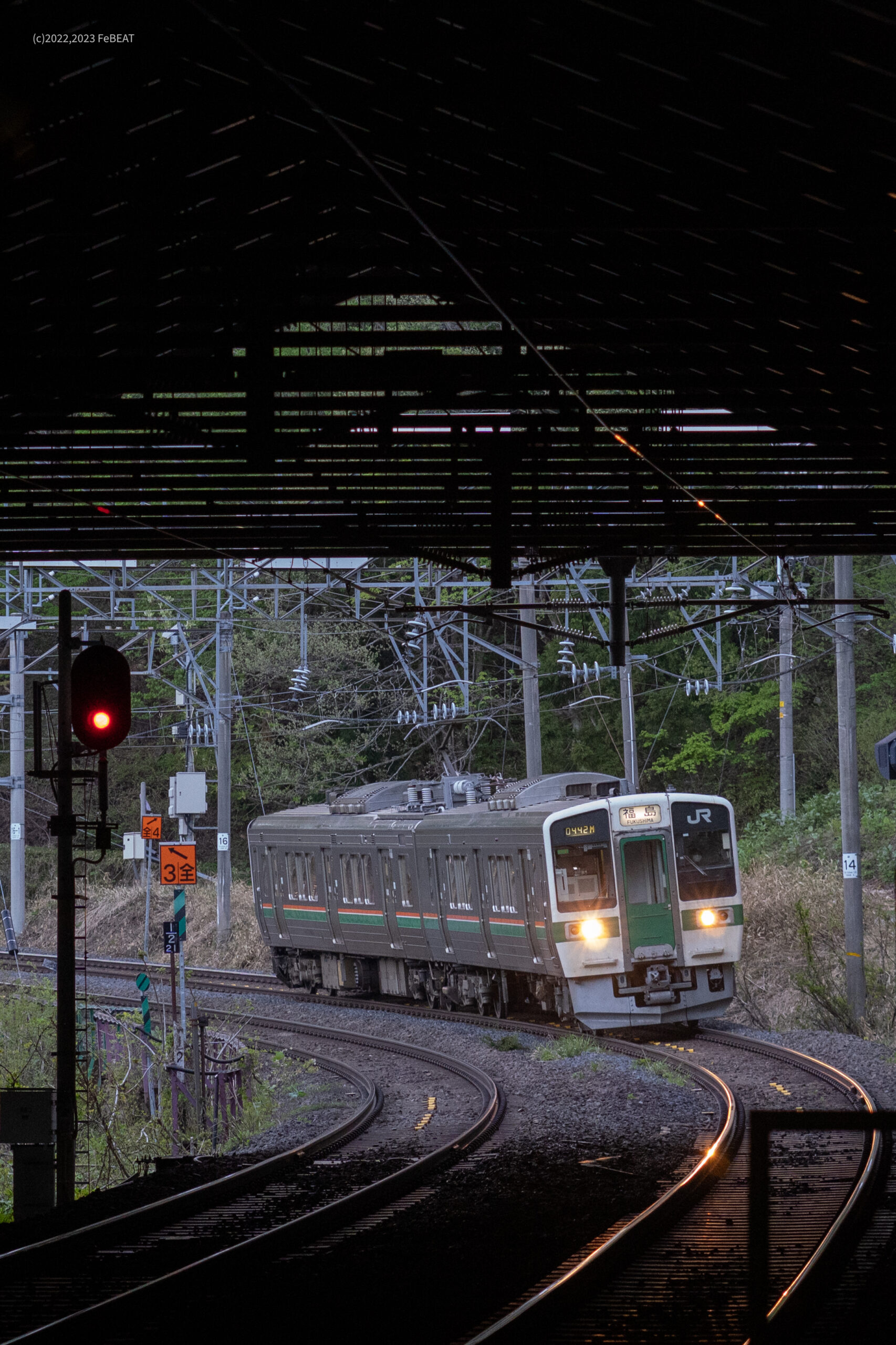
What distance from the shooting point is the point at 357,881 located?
2486 centimetres

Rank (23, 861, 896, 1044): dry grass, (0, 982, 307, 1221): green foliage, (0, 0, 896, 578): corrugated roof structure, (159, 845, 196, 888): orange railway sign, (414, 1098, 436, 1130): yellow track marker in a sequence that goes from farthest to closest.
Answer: (23, 861, 896, 1044): dry grass, (159, 845, 196, 888): orange railway sign, (0, 982, 307, 1221): green foliage, (414, 1098, 436, 1130): yellow track marker, (0, 0, 896, 578): corrugated roof structure

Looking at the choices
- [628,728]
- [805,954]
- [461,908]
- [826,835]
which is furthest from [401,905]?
[826,835]

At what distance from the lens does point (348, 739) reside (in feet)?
145

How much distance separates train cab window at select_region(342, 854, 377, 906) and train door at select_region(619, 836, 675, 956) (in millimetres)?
6170

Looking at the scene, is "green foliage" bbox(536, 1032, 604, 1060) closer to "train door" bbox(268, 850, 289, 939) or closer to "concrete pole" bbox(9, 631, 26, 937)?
"train door" bbox(268, 850, 289, 939)

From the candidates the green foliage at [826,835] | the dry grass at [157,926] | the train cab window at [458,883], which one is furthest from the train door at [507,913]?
the dry grass at [157,926]

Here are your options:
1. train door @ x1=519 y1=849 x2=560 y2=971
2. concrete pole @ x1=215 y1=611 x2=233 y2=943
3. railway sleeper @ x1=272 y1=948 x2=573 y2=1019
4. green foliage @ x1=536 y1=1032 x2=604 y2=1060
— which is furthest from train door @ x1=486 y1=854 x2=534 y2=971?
concrete pole @ x1=215 y1=611 x2=233 y2=943

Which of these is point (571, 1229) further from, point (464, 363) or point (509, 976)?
point (509, 976)

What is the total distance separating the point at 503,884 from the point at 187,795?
27.4 feet

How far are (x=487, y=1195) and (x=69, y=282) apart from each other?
661 cm

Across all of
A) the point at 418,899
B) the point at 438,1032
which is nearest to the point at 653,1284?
the point at 438,1032

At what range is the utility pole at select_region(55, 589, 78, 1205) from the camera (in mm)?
12898

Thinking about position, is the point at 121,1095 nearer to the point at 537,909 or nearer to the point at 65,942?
the point at 537,909

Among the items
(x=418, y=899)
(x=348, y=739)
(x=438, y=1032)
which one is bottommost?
(x=438, y=1032)
